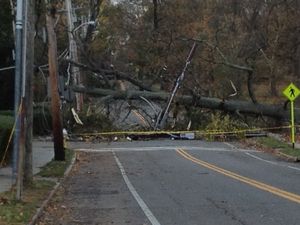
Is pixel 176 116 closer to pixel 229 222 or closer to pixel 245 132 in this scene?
pixel 245 132

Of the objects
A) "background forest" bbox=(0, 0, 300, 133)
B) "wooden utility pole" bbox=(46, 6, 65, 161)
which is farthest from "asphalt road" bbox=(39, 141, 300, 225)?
"background forest" bbox=(0, 0, 300, 133)

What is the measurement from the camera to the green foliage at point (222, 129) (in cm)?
3350

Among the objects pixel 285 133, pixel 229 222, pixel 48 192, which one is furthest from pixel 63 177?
pixel 285 133

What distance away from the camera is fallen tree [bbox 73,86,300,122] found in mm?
33969

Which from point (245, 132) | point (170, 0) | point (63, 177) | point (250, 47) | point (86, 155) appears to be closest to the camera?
point (63, 177)

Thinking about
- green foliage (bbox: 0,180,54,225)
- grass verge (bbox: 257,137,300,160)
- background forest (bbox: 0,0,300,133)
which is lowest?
green foliage (bbox: 0,180,54,225)

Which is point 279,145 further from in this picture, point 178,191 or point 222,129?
point 178,191

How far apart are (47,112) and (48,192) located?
2241 cm

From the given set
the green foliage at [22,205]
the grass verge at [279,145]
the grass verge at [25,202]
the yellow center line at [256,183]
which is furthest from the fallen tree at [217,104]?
the green foliage at [22,205]

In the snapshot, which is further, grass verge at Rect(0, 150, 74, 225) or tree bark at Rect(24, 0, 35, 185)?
tree bark at Rect(24, 0, 35, 185)

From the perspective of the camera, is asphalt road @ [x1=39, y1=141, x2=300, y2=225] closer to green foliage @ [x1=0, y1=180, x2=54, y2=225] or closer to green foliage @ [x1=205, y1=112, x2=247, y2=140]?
Result: green foliage @ [x1=0, y1=180, x2=54, y2=225]

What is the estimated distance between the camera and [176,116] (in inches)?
1378

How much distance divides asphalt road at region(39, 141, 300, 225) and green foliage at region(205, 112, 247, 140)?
834 centimetres

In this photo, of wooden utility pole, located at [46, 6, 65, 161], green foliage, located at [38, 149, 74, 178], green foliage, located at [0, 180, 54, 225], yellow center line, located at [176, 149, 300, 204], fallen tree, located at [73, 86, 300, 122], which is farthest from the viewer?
fallen tree, located at [73, 86, 300, 122]
